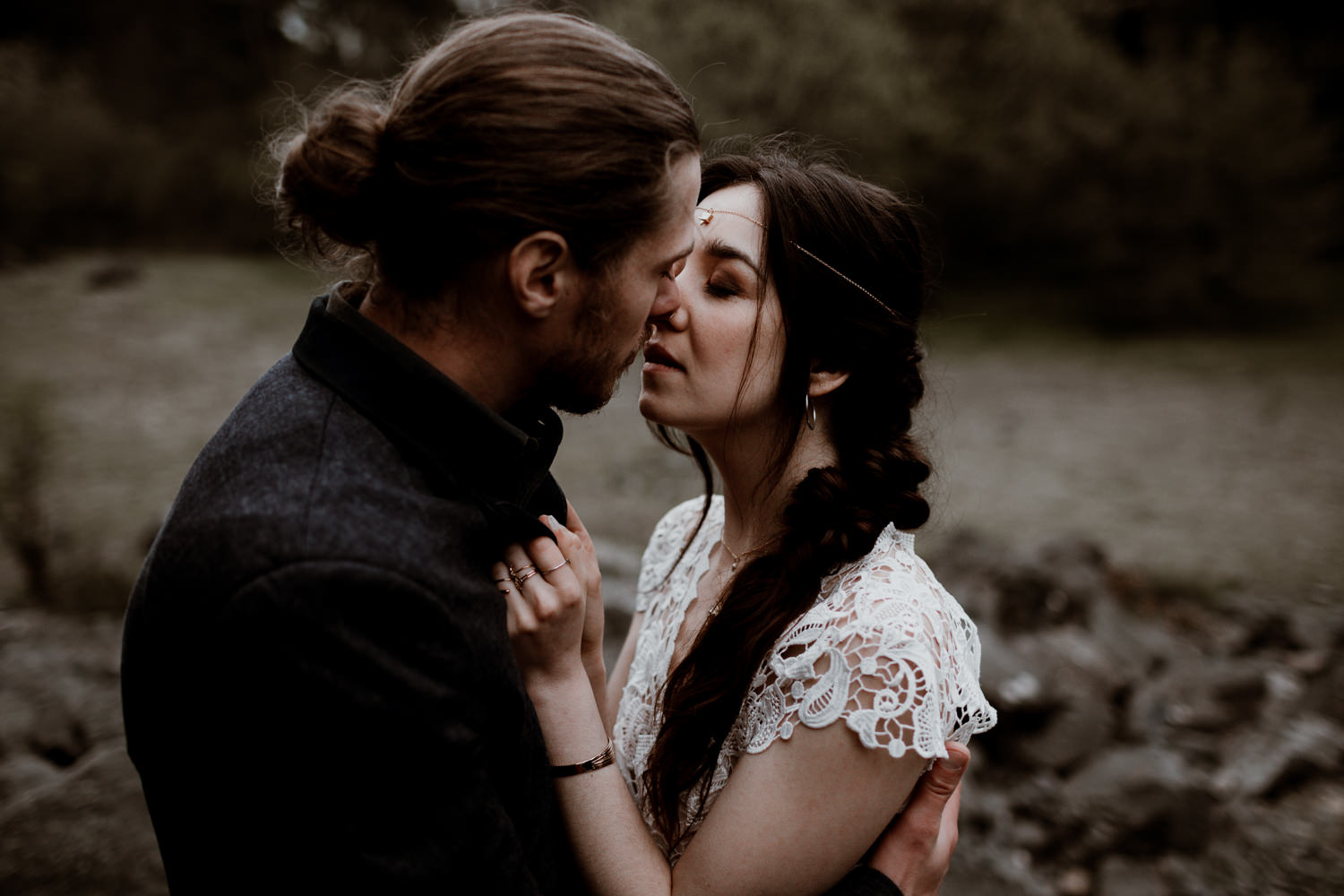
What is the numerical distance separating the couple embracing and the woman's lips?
0.01 meters

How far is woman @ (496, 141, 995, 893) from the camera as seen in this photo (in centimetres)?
168

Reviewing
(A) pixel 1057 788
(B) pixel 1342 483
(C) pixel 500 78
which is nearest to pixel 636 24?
(B) pixel 1342 483

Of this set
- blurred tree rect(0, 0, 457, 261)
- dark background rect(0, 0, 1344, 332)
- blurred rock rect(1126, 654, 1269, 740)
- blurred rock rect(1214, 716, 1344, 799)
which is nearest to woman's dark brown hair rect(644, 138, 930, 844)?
blurred rock rect(1214, 716, 1344, 799)

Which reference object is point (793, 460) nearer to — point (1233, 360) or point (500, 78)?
point (500, 78)

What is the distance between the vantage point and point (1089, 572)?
5.96 metres

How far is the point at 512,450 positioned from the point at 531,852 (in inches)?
27.9

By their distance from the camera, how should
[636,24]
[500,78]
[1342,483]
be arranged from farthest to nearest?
[636,24] → [1342,483] → [500,78]

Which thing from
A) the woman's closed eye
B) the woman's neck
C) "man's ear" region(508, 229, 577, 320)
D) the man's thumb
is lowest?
the man's thumb

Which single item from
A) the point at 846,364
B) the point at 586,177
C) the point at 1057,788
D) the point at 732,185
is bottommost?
the point at 1057,788

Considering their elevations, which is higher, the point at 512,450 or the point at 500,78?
the point at 500,78

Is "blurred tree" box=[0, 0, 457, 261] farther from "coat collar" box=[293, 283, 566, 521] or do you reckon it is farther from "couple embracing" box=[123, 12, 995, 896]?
"coat collar" box=[293, 283, 566, 521]

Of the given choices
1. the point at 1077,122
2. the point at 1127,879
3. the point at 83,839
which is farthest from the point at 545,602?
the point at 1077,122

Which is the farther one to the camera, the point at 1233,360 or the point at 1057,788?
the point at 1233,360

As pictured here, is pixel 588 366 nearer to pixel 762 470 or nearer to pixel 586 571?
pixel 586 571
